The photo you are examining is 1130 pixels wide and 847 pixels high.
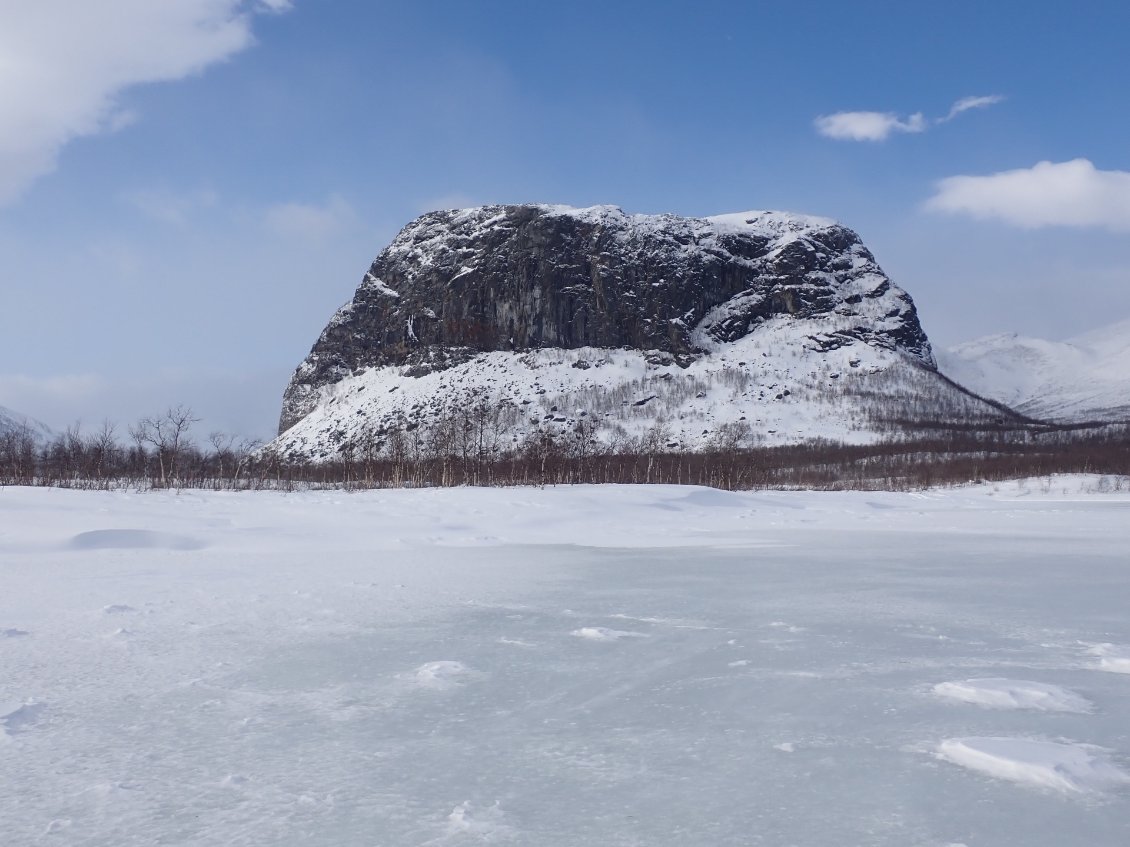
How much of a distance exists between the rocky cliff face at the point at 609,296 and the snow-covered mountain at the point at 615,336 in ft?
1.24

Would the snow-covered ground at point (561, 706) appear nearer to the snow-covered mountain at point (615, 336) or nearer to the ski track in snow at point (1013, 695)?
the ski track in snow at point (1013, 695)

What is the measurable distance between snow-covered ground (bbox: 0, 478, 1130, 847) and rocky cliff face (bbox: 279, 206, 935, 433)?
507ft

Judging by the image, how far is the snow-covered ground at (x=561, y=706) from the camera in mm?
3775

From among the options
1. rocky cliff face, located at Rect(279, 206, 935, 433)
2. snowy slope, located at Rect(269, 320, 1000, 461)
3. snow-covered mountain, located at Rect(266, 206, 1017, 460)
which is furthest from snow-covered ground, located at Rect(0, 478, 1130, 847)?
rocky cliff face, located at Rect(279, 206, 935, 433)

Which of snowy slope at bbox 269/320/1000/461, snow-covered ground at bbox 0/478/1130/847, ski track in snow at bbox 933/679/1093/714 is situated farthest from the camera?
snowy slope at bbox 269/320/1000/461

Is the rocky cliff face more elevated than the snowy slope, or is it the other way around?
the rocky cliff face

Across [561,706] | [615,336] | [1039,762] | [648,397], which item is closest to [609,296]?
[615,336]

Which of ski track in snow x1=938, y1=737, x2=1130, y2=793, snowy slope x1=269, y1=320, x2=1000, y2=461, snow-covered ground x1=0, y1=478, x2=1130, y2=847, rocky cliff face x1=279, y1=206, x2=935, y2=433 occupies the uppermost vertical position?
rocky cliff face x1=279, y1=206, x2=935, y2=433

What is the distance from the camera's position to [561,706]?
566 cm

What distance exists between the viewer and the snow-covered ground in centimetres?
378

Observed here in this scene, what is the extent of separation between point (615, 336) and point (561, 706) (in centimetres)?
16657

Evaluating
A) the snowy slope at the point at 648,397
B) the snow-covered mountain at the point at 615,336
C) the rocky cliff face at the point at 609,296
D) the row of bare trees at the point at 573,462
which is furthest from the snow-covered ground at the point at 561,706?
the rocky cliff face at the point at 609,296

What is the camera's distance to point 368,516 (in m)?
25.7

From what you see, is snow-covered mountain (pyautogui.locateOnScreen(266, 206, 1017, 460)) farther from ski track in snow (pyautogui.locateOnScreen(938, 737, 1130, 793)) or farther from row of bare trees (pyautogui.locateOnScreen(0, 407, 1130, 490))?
ski track in snow (pyautogui.locateOnScreen(938, 737, 1130, 793))
